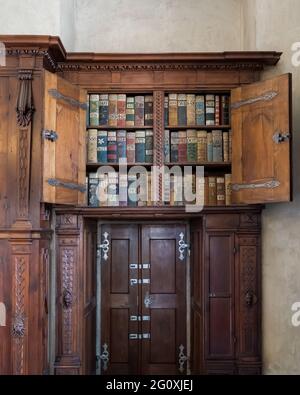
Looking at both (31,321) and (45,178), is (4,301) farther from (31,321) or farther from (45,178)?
(45,178)

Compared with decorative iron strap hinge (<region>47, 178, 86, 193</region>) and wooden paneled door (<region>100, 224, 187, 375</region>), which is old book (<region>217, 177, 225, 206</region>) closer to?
wooden paneled door (<region>100, 224, 187, 375</region>)

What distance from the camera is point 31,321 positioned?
361 cm

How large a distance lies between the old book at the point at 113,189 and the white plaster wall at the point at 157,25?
1302 mm

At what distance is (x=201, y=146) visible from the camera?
4.16 meters

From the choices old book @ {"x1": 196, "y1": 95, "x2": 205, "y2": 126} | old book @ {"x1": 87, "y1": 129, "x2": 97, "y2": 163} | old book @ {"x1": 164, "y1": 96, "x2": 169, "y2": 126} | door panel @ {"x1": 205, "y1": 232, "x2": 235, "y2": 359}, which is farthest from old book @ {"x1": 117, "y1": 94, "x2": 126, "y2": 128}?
door panel @ {"x1": 205, "y1": 232, "x2": 235, "y2": 359}

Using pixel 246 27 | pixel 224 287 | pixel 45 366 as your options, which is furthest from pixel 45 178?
pixel 246 27

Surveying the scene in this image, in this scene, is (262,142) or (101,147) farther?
(101,147)

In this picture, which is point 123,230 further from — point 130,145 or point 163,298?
point 130,145

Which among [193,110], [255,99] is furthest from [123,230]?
[255,99]

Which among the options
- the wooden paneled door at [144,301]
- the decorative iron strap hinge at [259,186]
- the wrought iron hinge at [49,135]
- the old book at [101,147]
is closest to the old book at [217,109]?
the decorative iron strap hinge at [259,186]

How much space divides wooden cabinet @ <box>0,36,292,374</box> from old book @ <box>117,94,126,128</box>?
3.6 inches

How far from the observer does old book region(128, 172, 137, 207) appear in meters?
4.14

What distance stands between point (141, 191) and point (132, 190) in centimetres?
8

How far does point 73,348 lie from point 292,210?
214 centimetres
